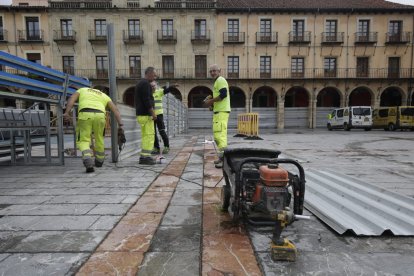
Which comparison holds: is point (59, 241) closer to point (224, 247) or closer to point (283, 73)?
point (224, 247)

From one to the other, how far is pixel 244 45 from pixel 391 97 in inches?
684

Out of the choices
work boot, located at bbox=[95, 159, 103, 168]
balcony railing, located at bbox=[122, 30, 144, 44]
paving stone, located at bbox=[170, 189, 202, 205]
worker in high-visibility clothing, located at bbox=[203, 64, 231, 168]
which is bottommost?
paving stone, located at bbox=[170, 189, 202, 205]

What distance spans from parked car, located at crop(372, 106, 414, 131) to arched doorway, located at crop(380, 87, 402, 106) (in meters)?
8.41

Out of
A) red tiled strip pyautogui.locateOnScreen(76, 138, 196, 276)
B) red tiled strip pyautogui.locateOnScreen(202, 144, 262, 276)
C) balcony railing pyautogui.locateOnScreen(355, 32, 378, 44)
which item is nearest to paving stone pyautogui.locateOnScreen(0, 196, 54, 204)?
red tiled strip pyautogui.locateOnScreen(76, 138, 196, 276)

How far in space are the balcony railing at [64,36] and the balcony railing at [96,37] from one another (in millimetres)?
1601

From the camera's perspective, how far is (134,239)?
81.0 inches

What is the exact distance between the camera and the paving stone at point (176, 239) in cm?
193

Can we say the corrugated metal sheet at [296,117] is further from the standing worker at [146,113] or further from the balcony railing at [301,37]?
the standing worker at [146,113]

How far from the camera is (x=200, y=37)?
2678 centimetres

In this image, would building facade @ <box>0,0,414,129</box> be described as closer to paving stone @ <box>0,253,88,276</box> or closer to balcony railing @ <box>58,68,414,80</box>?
balcony railing @ <box>58,68,414,80</box>

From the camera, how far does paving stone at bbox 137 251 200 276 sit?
5.37ft

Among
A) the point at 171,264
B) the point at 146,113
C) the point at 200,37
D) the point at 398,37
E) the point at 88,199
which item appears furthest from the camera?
the point at 398,37

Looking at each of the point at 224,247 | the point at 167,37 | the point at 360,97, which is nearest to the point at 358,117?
the point at 360,97

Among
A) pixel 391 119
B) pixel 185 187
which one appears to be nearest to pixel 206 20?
pixel 391 119
